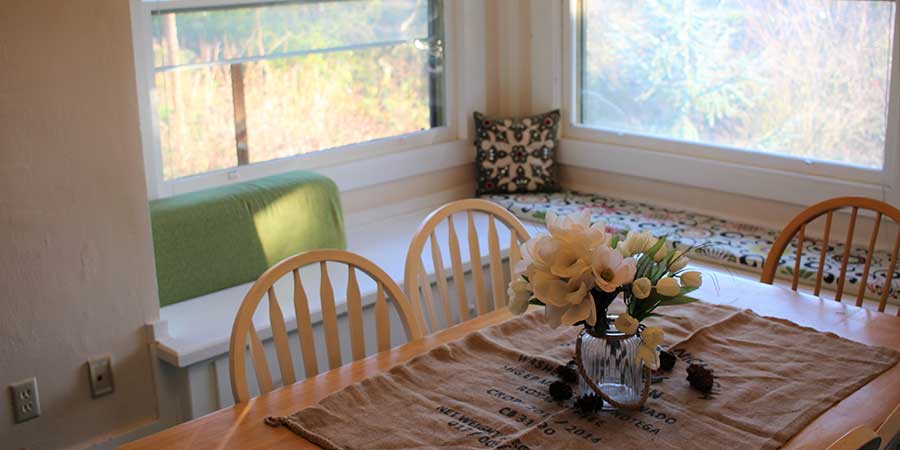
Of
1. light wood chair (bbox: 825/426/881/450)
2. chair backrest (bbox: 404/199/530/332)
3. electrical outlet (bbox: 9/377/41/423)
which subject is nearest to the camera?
light wood chair (bbox: 825/426/881/450)

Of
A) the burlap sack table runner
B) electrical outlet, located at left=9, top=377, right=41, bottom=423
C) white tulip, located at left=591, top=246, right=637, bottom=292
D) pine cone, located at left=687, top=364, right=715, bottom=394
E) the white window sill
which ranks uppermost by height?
white tulip, located at left=591, top=246, right=637, bottom=292

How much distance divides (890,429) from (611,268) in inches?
19.8

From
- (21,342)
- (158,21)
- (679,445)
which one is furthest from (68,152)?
(679,445)

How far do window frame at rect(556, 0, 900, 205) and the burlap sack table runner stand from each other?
1259 millimetres

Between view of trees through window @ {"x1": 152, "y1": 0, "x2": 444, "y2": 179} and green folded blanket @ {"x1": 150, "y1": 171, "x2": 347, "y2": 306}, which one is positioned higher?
view of trees through window @ {"x1": 152, "y1": 0, "x2": 444, "y2": 179}

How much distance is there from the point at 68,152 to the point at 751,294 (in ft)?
5.47

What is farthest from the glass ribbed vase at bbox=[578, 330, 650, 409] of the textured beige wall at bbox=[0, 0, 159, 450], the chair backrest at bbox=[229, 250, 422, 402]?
the textured beige wall at bbox=[0, 0, 159, 450]

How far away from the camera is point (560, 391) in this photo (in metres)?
1.72

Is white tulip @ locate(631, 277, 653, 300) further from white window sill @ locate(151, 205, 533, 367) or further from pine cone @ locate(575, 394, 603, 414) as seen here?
white window sill @ locate(151, 205, 533, 367)

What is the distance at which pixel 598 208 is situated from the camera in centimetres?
370

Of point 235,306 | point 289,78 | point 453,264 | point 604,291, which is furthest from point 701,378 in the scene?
point 289,78

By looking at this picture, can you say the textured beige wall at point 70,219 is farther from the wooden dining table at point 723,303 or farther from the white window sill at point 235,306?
the wooden dining table at point 723,303

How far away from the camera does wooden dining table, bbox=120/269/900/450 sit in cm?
162

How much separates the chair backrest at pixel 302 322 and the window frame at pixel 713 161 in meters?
1.72
